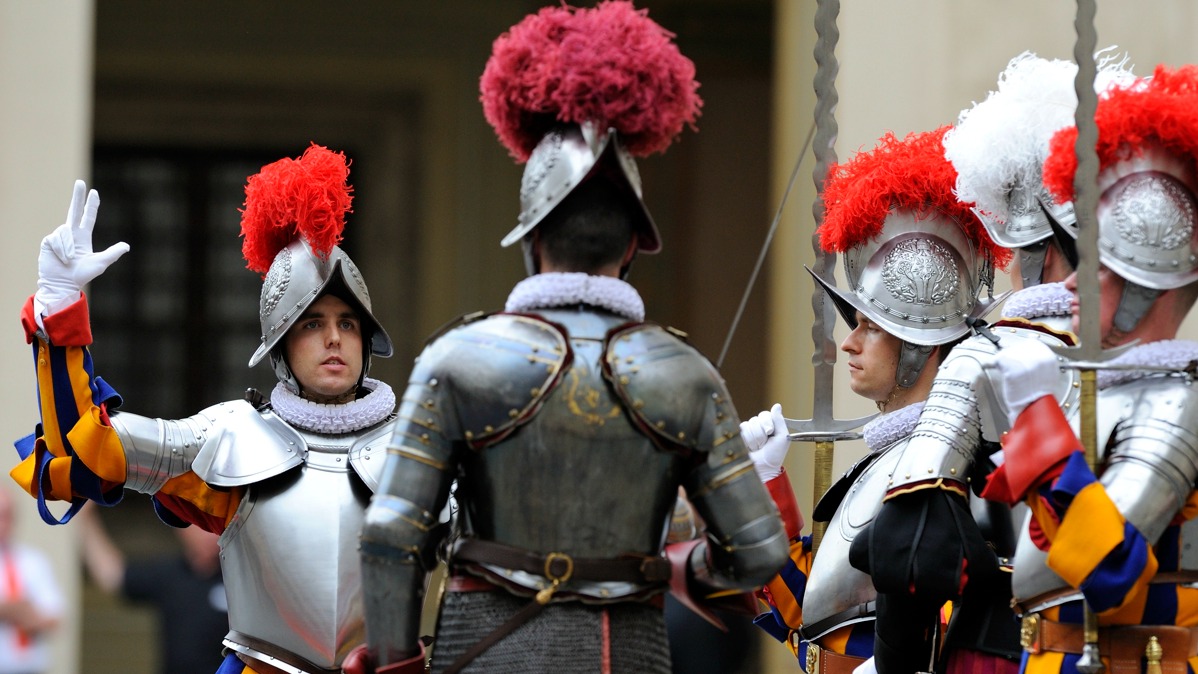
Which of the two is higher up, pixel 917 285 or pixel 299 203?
pixel 299 203

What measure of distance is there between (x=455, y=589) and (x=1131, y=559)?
50.3 inches

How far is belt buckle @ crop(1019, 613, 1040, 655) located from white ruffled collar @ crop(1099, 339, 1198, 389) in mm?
513

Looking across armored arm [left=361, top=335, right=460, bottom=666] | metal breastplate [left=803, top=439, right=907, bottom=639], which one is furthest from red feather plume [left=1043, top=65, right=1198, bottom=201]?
armored arm [left=361, top=335, right=460, bottom=666]

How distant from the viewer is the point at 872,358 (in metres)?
4.50

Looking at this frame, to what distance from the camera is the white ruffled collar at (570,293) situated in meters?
3.38

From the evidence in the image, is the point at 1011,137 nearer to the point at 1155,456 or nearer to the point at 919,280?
the point at 919,280

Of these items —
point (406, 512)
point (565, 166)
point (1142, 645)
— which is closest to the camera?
point (406, 512)

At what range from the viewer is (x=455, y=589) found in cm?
338

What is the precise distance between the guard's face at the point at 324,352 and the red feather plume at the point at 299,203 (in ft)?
0.52

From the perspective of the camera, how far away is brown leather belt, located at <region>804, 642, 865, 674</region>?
14.6 feet

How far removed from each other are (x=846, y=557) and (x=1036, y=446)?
0.96 meters

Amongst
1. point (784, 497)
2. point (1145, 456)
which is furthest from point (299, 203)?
point (1145, 456)

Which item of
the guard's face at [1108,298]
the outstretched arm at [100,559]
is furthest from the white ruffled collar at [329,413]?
the outstretched arm at [100,559]

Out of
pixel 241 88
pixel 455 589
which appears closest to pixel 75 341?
pixel 455 589
